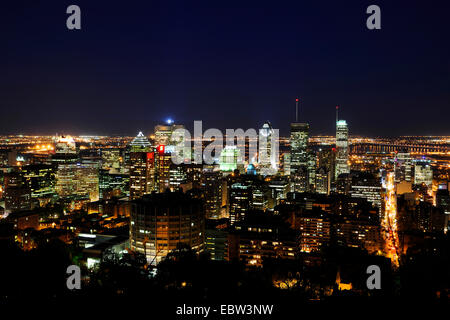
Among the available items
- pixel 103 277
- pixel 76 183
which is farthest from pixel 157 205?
pixel 76 183

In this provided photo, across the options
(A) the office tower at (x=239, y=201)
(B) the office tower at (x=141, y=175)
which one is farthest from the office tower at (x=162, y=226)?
(B) the office tower at (x=141, y=175)

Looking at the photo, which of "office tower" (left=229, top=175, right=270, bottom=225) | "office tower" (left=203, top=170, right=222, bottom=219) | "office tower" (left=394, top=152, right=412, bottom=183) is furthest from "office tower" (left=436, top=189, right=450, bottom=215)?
"office tower" (left=203, top=170, right=222, bottom=219)

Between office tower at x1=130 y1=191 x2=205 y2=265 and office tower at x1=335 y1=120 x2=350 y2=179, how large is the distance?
3354 centimetres

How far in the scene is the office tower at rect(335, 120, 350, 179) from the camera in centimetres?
4867

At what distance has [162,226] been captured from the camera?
15492mm

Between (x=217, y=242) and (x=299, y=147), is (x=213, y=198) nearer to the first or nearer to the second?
(x=217, y=242)

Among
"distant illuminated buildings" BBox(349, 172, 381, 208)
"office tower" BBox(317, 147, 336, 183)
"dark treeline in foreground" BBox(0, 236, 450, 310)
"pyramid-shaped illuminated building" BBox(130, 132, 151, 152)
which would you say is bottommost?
"distant illuminated buildings" BBox(349, 172, 381, 208)

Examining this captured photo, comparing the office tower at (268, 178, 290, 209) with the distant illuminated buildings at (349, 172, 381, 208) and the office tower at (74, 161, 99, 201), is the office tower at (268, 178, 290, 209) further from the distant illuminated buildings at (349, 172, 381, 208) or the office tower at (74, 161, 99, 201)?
the office tower at (74, 161, 99, 201)

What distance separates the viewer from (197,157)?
4575 centimetres

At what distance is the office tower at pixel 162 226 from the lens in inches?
608

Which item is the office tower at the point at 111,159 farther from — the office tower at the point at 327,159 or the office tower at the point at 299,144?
the office tower at the point at 327,159
